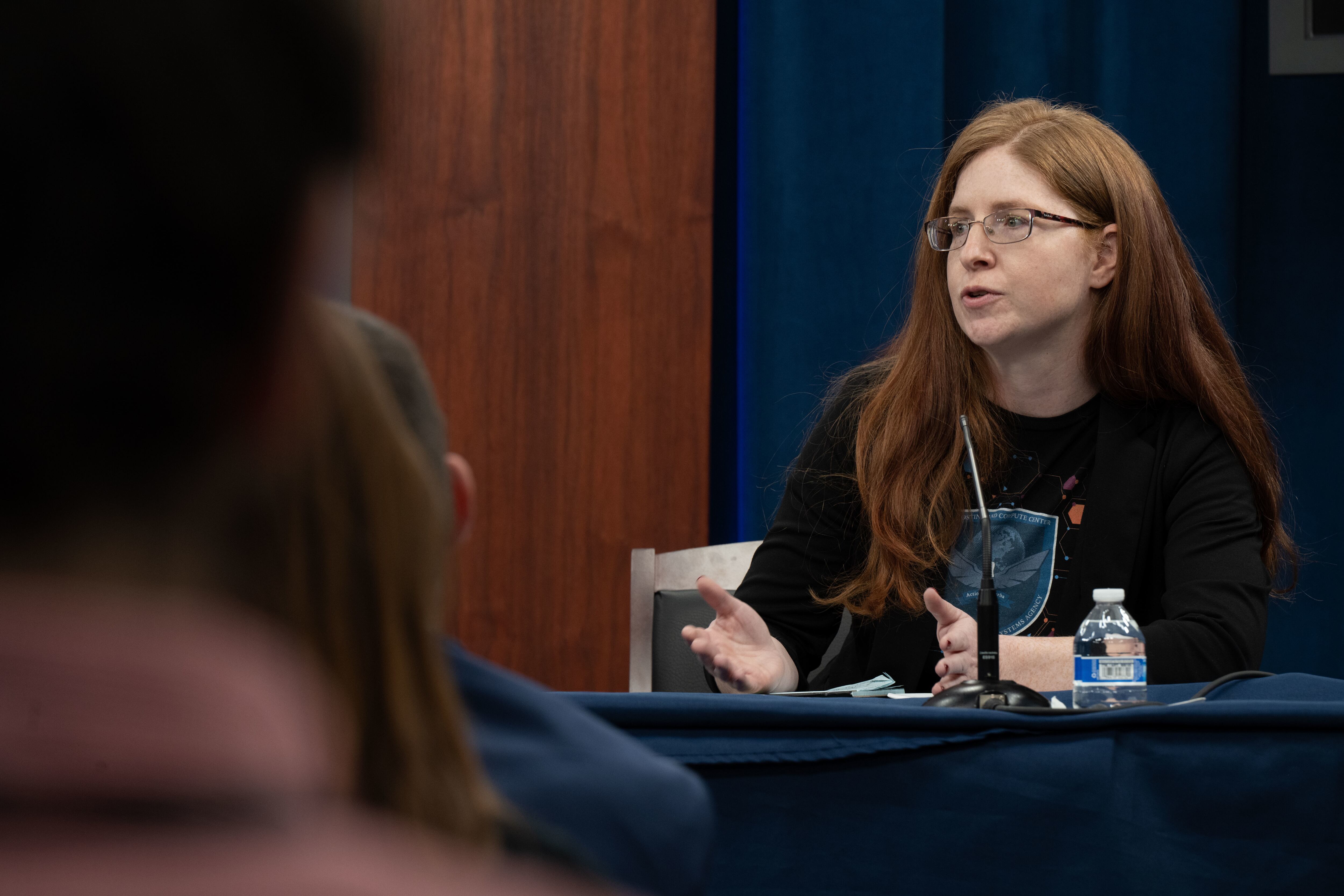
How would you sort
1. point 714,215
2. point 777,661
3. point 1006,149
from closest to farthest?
point 777,661 → point 1006,149 → point 714,215

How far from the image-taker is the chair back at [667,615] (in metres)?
1.92

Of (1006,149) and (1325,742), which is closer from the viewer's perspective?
(1325,742)

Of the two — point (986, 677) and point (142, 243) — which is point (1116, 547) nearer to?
point (986, 677)

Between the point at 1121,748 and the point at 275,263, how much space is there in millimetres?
843

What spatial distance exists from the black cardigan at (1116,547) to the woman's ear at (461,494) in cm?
124

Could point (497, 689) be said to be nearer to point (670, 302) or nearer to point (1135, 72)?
point (670, 302)

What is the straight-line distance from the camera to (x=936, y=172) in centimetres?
285

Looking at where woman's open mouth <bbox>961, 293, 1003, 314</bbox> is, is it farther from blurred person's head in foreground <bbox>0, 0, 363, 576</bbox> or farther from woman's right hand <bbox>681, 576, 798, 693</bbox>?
blurred person's head in foreground <bbox>0, 0, 363, 576</bbox>

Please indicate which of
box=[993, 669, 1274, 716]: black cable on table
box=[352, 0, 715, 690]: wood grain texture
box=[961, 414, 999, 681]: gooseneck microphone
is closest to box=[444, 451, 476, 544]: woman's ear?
box=[993, 669, 1274, 716]: black cable on table

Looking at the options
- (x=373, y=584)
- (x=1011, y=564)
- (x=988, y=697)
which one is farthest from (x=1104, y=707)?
(x=373, y=584)

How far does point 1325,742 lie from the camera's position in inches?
36.3

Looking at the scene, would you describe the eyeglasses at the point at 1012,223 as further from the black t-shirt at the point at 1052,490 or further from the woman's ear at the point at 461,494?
the woman's ear at the point at 461,494

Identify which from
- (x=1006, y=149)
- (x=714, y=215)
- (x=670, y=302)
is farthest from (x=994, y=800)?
(x=714, y=215)

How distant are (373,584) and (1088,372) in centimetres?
174
